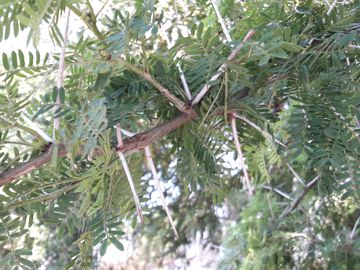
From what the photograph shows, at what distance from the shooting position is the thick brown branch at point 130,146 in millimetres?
397

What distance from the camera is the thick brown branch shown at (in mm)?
397

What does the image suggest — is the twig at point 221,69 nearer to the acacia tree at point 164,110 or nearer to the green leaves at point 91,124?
A: the acacia tree at point 164,110

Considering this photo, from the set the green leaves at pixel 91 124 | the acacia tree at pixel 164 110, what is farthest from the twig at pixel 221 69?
the green leaves at pixel 91 124

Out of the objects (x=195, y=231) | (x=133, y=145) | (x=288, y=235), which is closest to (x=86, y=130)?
(x=133, y=145)

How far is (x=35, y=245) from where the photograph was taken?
1.71 m

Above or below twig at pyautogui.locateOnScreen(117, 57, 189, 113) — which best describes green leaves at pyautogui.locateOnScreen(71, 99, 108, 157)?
above

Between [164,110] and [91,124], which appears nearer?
[91,124]

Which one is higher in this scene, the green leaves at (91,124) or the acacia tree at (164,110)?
the green leaves at (91,124)

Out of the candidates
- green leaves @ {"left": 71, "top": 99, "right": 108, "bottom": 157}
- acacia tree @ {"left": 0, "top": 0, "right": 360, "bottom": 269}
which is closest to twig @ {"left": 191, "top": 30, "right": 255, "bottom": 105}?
acacia tree @ {"left": 0, "top": 0, "right": 360, "bottom": 269}

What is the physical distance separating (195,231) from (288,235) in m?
0.48

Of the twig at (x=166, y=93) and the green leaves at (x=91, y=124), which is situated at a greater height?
the green leaves at (x=91, y=124)

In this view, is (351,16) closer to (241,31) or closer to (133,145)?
(241,31)

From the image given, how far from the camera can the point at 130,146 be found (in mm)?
429

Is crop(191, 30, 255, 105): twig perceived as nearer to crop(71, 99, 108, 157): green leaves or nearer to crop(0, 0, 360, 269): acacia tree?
crop(0, 0, 360, 269): acacia tree
